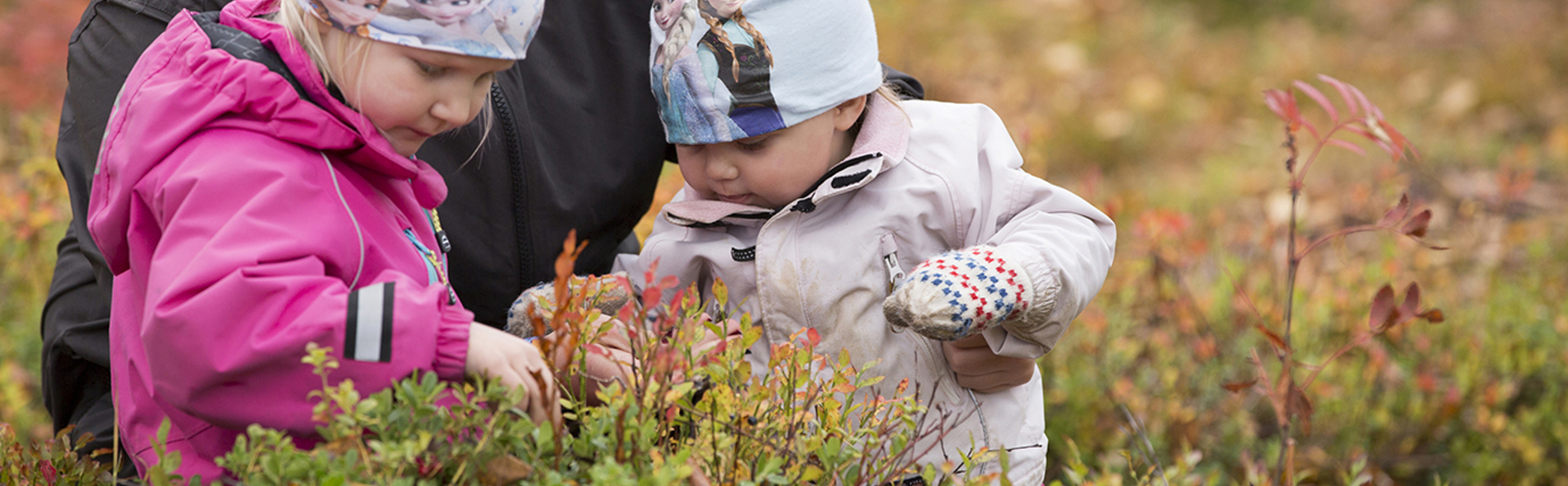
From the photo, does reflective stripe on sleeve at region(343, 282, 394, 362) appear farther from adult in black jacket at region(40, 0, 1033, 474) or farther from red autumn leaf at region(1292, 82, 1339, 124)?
red autumn leaf at region(1292, 82, 1339, 124)

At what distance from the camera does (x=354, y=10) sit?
136cm

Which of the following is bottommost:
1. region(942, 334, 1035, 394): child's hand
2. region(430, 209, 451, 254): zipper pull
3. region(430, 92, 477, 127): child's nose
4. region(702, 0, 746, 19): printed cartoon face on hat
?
region(942, 334, 1035, 394): child's hand

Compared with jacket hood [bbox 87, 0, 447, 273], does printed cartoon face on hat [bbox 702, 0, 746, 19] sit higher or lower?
lower

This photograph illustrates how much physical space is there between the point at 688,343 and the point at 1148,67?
19.6 ft

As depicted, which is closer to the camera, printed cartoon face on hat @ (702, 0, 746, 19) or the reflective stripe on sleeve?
the reflective stripe on sleeve

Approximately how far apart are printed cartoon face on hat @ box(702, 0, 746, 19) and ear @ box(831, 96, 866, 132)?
0.26 m

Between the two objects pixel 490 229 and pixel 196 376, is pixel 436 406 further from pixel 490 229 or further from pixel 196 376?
pixel 490 229

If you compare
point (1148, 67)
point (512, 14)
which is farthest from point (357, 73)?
point (1148, 67)

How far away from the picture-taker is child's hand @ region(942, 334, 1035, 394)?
6.14ft

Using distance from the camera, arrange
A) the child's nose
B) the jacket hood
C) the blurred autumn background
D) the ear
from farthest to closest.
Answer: the blurred autumn background
the ear
the child's nose
the jacket hood

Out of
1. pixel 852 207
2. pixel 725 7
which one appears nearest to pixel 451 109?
pixel 725 7

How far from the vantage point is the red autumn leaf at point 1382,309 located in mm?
1614

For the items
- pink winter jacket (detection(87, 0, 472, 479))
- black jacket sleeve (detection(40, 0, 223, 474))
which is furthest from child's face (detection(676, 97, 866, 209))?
black jacket sleeve (detection(40, 0, 223, 474))

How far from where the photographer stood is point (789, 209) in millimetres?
1871
